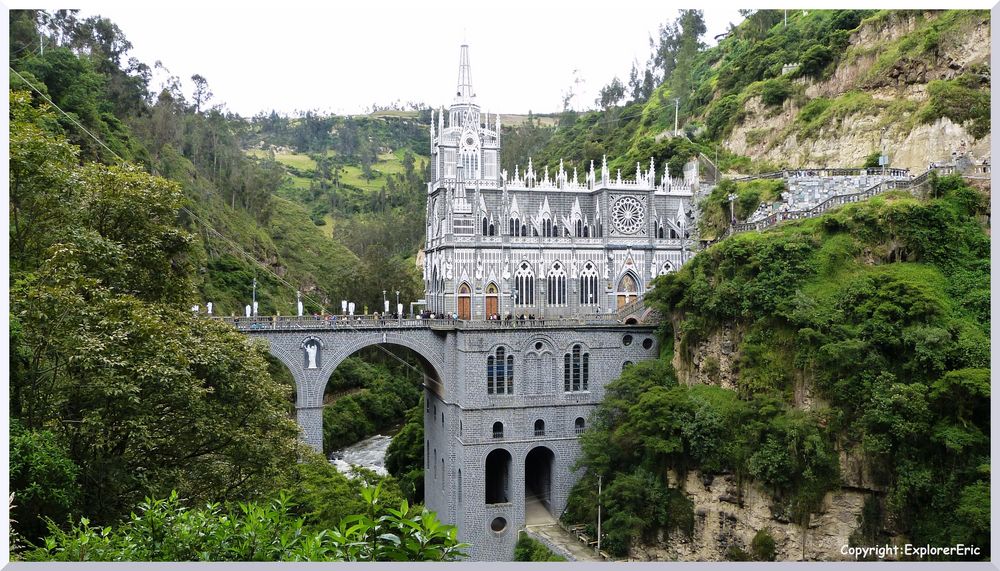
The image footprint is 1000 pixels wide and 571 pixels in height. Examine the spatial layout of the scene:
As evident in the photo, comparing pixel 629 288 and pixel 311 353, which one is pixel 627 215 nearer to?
pixel 629 288

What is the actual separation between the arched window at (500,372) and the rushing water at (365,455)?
14338 mm

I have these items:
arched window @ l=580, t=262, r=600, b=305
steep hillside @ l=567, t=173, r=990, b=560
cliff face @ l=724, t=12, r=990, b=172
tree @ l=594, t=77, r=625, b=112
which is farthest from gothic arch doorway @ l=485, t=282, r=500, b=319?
tree @ l=594, t=77, r=625, b=112

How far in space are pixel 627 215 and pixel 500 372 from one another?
1157 centimetres

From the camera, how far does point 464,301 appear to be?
1480 inches

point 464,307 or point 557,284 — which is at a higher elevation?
point 557,284

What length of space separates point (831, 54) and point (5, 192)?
48513 millimetres

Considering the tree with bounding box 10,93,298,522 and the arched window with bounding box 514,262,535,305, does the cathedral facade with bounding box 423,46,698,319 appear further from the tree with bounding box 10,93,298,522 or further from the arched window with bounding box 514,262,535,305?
the tree with bounding box 10,93,298,522

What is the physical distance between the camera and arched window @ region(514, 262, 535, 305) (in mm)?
38594

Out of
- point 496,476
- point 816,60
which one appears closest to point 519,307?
point 496,476

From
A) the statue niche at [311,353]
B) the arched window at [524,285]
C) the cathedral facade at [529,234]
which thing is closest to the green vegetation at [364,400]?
the cathedral facade at [529,234]

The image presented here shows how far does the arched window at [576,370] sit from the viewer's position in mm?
36156

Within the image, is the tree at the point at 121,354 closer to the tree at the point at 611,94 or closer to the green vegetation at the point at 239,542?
the green vegetation at the point at 239,542

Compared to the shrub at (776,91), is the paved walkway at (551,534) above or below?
below

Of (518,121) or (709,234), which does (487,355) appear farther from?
(518,121)
